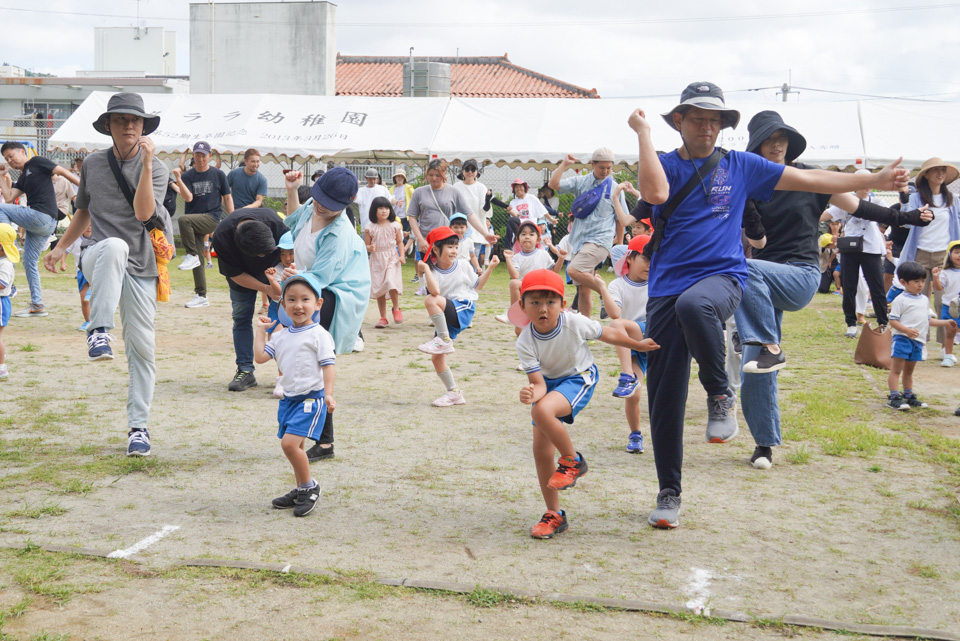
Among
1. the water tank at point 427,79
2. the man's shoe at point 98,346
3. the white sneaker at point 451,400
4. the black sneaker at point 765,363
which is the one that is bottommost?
the white sneaker at point 451,400

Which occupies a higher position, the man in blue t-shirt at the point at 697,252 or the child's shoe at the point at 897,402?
the man in blue t-shirt at the point at 697,252

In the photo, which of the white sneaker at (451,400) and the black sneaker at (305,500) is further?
the white sneaker at (451,400)

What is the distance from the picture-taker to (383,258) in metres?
11.9

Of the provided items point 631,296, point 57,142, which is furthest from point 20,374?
point 57,142

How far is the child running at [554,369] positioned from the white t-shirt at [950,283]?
605cm

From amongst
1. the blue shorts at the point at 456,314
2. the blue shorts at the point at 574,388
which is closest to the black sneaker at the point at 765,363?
the blue shorts at the point at 574,388

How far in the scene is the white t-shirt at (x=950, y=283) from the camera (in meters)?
9.08

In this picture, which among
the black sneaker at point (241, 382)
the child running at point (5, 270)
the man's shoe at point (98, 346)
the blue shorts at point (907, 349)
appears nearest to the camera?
the man's shoe at point (98, 346)

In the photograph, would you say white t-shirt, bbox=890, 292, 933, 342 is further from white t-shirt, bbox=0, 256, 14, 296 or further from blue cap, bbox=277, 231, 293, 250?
white t-shirt, bbox=0, 256, 14, 296

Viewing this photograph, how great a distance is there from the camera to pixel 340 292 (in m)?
5.62

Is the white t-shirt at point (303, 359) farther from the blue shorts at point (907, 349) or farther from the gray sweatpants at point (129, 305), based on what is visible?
the blue shorts at point (907, 349)

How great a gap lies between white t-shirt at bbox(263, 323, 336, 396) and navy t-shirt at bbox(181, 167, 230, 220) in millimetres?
8596

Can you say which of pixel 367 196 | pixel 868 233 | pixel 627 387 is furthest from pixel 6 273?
pixel 868 233

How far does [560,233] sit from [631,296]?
17567 millimetres
